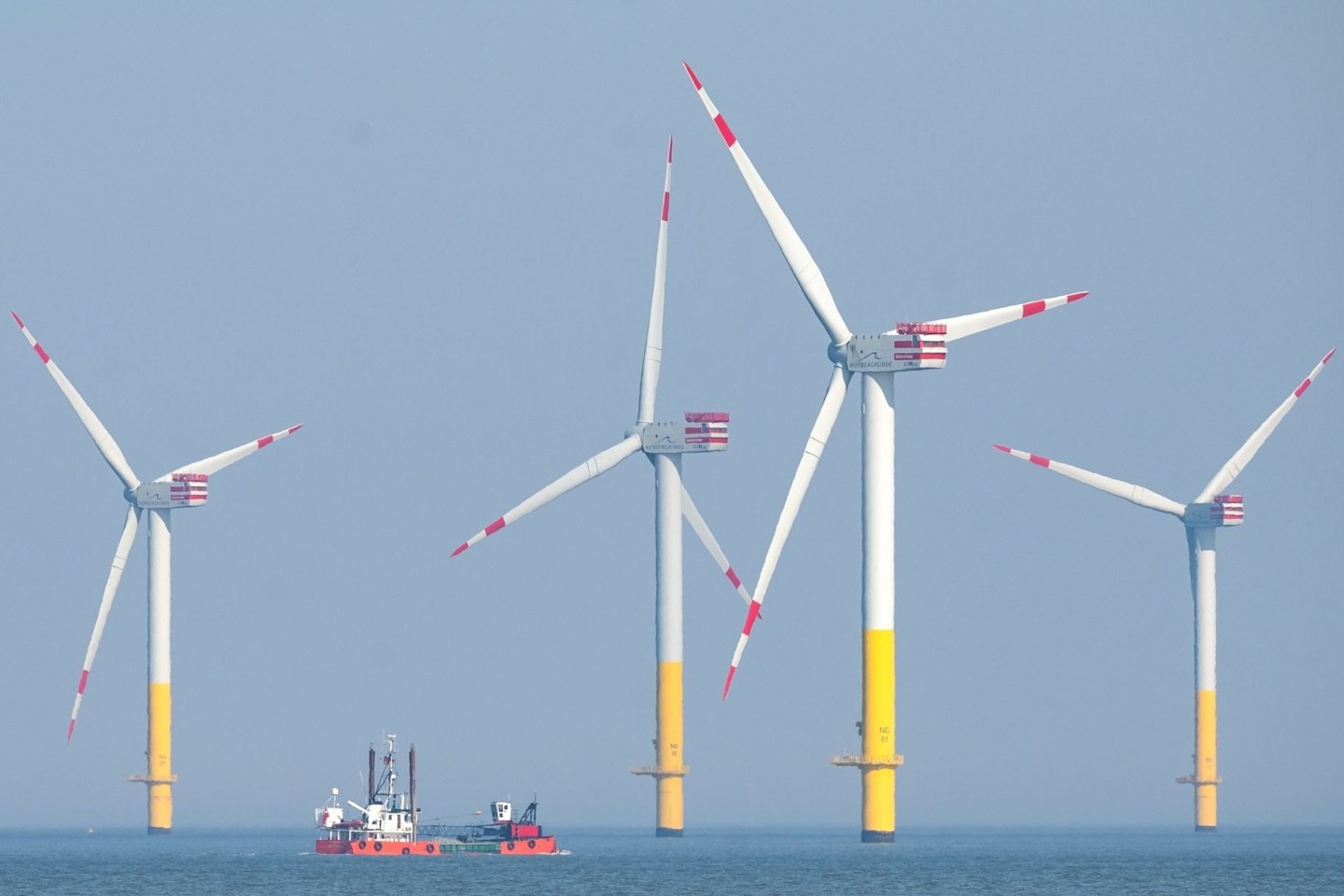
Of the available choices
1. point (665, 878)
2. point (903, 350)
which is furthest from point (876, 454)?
point (665, 878)

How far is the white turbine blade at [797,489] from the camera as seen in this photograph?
168 m

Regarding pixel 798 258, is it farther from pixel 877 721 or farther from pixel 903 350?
pixel 877 721

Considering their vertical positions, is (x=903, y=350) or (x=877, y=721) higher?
(x=903, y=350)

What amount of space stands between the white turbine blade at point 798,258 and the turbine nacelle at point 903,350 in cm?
190

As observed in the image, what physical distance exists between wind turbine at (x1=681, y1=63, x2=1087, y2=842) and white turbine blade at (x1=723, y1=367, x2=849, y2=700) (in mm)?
83

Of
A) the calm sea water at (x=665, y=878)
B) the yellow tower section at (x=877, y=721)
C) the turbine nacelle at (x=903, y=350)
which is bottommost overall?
the calm sea water at (x=665, y=878)

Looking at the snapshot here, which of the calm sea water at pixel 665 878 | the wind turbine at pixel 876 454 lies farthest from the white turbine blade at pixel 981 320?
the calm sea water at pixel 665 878

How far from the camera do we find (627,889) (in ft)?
537

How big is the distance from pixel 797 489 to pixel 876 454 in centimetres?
748

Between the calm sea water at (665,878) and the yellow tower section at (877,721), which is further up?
the yellow tower section at (877,721)

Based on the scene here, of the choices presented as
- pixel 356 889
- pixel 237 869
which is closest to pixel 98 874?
pixel 237 869

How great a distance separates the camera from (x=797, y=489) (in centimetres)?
17412

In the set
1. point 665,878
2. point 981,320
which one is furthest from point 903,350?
point 665,878

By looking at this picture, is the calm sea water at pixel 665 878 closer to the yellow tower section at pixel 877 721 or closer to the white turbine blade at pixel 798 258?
the yellow tower section at pixel 877 721
